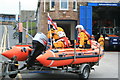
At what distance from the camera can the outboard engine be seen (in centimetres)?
708

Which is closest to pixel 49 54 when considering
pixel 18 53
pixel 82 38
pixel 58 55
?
pixel 58 55

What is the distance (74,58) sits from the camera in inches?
313

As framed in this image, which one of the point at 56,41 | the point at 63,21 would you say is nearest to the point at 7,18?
the point at 63,21

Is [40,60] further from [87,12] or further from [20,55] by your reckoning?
[87,12]

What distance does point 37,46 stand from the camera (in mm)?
7102

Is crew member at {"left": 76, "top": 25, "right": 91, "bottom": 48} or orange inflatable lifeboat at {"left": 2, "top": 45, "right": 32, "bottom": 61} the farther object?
crew member at {"left": 76, "top": 25, "right": 91, "bottom": 48}

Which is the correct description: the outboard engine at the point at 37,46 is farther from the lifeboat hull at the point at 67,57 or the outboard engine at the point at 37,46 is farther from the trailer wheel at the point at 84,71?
the trailer wheel at the point at 84,71

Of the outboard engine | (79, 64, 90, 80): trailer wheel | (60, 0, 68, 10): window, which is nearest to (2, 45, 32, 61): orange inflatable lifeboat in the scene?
the outboard engine

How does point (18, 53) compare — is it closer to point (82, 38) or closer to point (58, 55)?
point (58, 55)

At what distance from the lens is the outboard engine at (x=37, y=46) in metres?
7.08

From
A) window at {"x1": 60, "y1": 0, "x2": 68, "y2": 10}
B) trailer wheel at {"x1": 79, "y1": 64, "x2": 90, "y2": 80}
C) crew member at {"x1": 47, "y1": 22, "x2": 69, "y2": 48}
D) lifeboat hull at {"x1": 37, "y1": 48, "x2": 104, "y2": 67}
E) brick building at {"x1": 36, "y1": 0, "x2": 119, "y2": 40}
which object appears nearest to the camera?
lifeboat hull at {"x1": 37, "y1": 48, "x2": 104, "y2": 67}

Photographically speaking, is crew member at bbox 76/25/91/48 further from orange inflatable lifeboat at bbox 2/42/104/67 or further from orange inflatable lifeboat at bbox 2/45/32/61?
orange inflatable lifeboat at bbox 2/45/32/61

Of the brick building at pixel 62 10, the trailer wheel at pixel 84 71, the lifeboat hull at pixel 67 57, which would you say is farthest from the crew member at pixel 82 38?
the brick building at pixel 62 10

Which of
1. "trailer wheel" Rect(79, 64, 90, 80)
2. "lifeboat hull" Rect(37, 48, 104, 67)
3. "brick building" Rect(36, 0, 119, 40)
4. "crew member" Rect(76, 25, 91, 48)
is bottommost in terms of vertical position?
"trailer wheel" Rect(79, 64, 90, 80)
